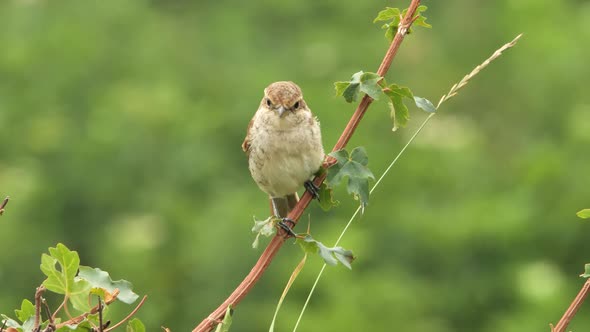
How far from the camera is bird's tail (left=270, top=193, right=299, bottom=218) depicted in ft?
12.4

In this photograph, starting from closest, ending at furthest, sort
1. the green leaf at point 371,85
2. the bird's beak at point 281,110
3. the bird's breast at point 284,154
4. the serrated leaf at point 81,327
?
the serrated leaf at point 81,327 → the green leaf at point 371,85 → the bird's breast at point 284,154 → the bird's beak at point 281,110

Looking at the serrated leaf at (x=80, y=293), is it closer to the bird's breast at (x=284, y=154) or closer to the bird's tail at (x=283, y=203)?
the bird's breast at (x=284, y=154)

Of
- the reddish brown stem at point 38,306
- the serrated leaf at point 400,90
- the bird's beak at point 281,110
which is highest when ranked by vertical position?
the serrated leaf at point 400,90

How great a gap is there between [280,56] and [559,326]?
650cm

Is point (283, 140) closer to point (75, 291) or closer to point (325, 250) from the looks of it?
point (325, 250)

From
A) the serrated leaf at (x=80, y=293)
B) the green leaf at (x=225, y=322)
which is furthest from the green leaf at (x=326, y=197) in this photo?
the serrated leaf at (x=80, y=293)

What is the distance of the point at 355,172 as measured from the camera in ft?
8.08

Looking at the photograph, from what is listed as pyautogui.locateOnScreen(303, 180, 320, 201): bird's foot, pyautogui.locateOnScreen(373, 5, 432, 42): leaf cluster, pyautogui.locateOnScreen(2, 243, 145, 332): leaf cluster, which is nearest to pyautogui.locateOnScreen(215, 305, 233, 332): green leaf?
pyautogui.locateOnScreen(2, 243, 145, 332): leaf cluster

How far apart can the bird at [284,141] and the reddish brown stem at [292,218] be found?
→ 724 mm

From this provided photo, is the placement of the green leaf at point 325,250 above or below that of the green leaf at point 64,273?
above

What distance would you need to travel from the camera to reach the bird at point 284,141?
3.35m

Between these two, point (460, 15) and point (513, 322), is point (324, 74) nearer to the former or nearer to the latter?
point (460, 15)

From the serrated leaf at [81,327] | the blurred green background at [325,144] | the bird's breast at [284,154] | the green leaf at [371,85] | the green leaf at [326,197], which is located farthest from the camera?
the blurred green background at [325,144]

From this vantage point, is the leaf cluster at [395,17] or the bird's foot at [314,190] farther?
the bird's foot at [314,190]
